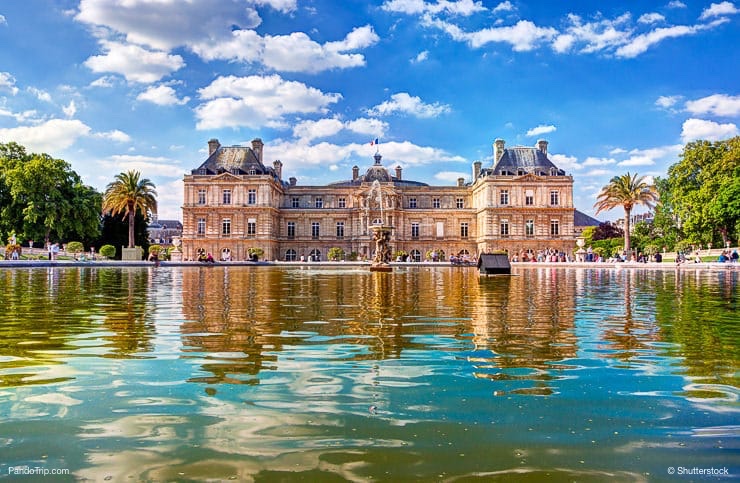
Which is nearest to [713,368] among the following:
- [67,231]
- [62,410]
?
[62,410]

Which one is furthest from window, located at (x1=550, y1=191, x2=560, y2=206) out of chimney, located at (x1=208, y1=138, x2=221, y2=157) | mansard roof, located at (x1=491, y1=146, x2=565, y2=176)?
chimney, located at (x1=208, y1=138, x2=221, y2=157)

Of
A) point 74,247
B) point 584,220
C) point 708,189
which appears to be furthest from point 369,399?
point 584,220

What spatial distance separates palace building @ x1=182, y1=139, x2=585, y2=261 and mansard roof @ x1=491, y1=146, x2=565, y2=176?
0.12m

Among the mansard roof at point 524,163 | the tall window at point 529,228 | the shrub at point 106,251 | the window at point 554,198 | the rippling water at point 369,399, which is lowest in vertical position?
the rippling water at point 369,399

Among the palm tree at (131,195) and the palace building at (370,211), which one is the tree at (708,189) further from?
the palm tree at (131,195)

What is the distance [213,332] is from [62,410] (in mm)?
3666

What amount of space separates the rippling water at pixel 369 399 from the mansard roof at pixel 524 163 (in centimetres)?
6426

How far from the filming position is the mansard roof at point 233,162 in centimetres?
7081

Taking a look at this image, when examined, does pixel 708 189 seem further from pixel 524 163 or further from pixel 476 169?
pixel 476 169

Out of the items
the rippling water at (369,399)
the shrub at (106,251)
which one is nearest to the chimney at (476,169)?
the shrub at (106,251)

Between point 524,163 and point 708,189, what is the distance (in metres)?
22.2

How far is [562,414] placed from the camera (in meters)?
4.20

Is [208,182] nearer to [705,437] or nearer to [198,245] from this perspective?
[198,245]

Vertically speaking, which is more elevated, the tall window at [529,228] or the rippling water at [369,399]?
the tall window at [529,228]
